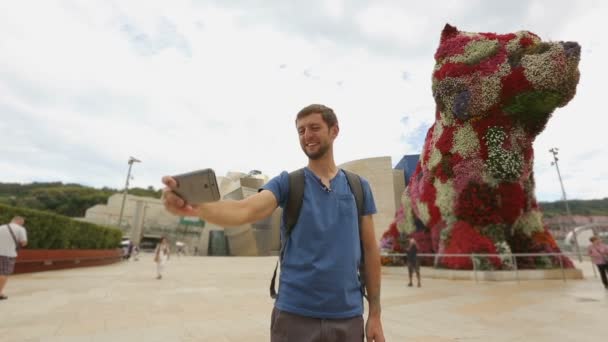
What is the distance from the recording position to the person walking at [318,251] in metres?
1.41

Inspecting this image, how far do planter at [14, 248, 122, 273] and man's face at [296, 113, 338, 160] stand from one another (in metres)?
14.9

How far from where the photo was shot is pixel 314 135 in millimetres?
1610

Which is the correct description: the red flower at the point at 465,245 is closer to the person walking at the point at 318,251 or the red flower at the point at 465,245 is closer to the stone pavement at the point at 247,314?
the stone pavement at the point at 247,314

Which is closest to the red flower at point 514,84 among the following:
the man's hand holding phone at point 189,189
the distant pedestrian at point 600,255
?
the distant pedestrian at point 600,255

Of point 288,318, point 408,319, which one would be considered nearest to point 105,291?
point 408,319

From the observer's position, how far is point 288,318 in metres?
1.43

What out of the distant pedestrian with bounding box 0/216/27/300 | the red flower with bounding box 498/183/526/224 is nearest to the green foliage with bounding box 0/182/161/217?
the distant pedestrian with bounding box 0/216/27/300

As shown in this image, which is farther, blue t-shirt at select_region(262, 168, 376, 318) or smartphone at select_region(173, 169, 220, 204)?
blue t-shirt at select_region(262, 168, 376, 318)

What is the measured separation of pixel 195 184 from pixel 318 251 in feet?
2.18

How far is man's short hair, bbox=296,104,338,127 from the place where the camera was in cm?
162

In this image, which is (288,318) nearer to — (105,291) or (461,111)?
(105,291)

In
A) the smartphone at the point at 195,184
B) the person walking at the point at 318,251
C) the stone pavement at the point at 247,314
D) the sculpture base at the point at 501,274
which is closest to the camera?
the smartphone at the point at 195,184

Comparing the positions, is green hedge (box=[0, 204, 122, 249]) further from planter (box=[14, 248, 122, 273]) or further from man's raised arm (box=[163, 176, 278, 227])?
man's raised arm (box=[163, 176, 278, 227])

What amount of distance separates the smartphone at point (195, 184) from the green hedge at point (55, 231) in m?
13.4
